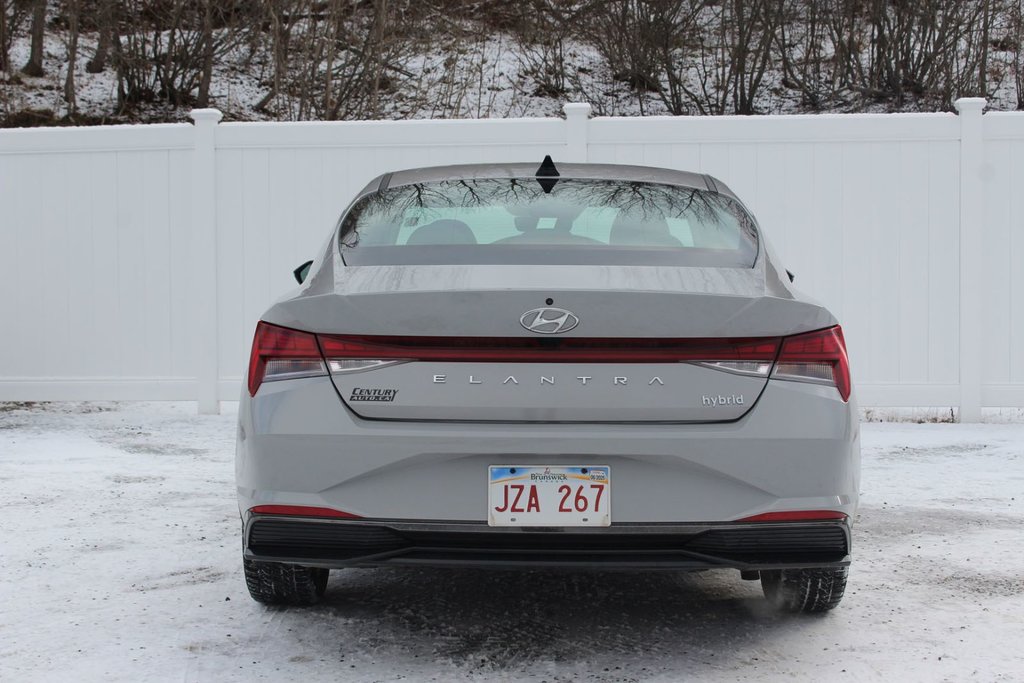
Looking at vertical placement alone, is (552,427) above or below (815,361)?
below

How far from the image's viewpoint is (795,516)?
3.00 m

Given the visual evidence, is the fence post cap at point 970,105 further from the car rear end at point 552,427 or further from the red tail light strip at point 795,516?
the red tail light strip at point 795,516

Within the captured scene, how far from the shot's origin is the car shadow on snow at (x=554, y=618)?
3.30 m

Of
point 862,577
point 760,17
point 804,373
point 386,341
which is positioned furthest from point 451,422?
point 760,17

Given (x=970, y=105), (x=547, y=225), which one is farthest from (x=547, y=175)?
(x=970, y=105)

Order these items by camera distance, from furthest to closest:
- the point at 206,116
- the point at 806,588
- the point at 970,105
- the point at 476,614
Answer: the point at 206,116 < the point at 970,105 < the point at 476,614 < the point at 806,588

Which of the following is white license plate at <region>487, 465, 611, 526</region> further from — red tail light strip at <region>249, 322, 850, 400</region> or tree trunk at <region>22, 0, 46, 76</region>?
tree trunk at <region>22, 0, 46, 76</region>

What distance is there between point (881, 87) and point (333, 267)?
656 inches

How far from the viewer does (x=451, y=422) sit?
296 centimetres

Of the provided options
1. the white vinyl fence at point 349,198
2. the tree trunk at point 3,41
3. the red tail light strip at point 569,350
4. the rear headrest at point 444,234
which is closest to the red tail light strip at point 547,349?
Result: the red tail light strip at point 569,350

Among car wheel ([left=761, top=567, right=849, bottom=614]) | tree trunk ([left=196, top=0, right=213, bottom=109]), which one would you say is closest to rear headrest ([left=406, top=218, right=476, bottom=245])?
car wheel ([left=761, top=567, right=849, bottom=614])

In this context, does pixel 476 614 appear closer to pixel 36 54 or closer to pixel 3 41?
pixel 3 41

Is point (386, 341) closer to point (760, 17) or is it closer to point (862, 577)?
point (862, 577)

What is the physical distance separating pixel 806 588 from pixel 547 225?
4.62ft
